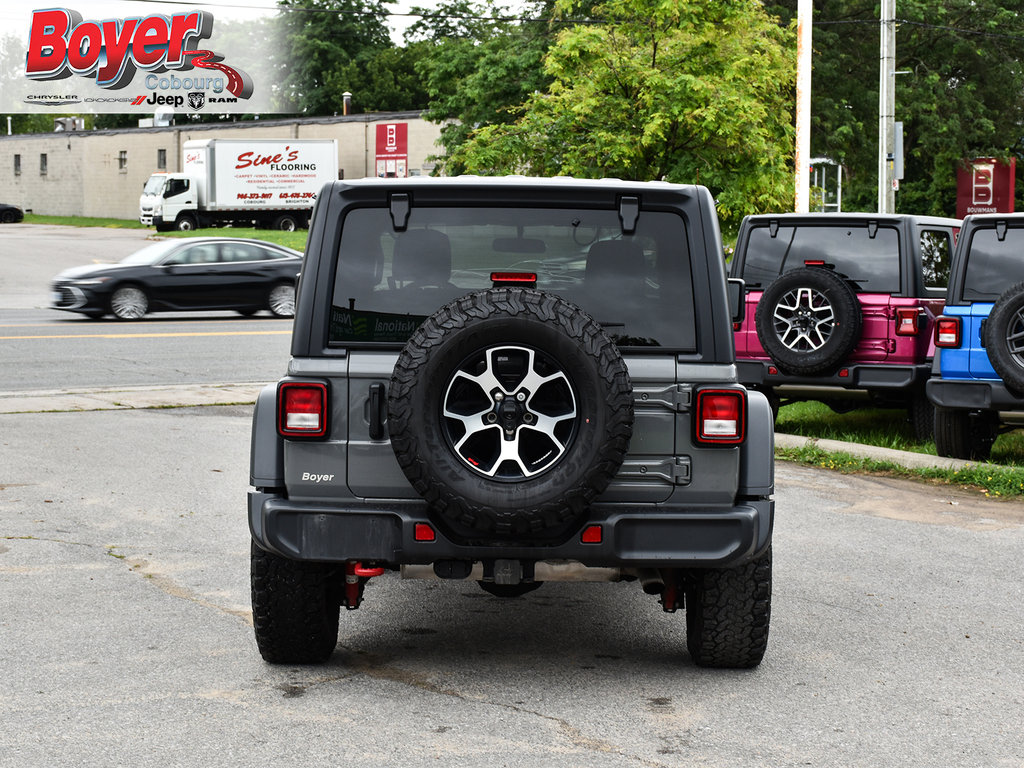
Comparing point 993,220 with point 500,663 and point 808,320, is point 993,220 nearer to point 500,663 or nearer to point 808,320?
point 808,320

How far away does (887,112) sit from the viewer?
82.1 ft

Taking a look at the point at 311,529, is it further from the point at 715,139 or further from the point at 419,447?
the point at 715,139

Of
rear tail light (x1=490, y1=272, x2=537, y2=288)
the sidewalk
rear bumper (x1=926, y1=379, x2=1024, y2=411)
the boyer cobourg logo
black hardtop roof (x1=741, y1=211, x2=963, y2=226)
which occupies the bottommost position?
the sidewalk

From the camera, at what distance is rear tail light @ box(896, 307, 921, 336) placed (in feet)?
34.7

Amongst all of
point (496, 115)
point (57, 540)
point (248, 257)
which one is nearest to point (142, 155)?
point (496, 115)

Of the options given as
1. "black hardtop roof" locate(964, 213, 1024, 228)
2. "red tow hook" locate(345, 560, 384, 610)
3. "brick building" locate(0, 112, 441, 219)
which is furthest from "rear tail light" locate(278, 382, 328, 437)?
"brick building" locate(0, 112, 441, 219)

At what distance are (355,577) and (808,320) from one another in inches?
247

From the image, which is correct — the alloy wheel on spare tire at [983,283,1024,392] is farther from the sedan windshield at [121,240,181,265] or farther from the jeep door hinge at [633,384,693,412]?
the sedan windshield at [121,240,181,265]

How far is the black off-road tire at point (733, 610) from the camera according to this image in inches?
203

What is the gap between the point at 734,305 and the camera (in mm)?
5758

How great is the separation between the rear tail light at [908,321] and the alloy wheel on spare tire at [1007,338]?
4.98 ft

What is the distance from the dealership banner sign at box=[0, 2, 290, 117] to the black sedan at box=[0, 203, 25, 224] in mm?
4948

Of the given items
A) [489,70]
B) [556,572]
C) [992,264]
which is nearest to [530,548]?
[556,572]

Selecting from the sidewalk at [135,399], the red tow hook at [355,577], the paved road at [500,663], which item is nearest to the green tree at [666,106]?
the sidewalk at [135,399]
